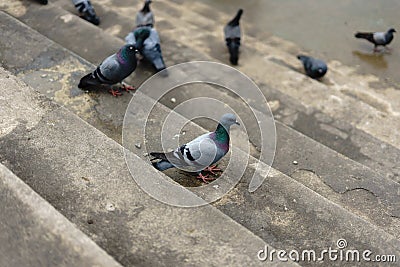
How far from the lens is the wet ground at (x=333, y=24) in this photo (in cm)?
830

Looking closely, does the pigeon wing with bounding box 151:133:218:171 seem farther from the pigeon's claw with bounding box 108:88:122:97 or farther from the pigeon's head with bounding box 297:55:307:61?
the pigeon's head with bounding box 297:55:307:61

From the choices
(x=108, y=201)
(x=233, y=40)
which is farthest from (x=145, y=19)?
(x=108, y=201)

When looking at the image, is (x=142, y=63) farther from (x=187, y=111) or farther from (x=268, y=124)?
(x=268, y=124)

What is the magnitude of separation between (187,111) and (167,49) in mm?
2035

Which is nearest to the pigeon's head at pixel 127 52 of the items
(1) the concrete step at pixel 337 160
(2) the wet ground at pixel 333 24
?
(1) the concrete step at pixel 337 160

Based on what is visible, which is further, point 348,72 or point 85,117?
point 348,72

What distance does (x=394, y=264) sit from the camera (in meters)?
3.18

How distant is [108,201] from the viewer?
3.10 m

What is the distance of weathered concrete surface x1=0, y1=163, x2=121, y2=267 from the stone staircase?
1.24ft

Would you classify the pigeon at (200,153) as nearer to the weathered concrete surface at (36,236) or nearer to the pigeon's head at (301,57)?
the weathered concrete surface at (36,236)

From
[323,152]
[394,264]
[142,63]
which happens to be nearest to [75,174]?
[394,264]

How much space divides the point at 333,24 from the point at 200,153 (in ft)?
20.9

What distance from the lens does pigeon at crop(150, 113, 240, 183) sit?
3709 millimetres

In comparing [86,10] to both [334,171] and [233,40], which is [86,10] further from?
[334,171]
